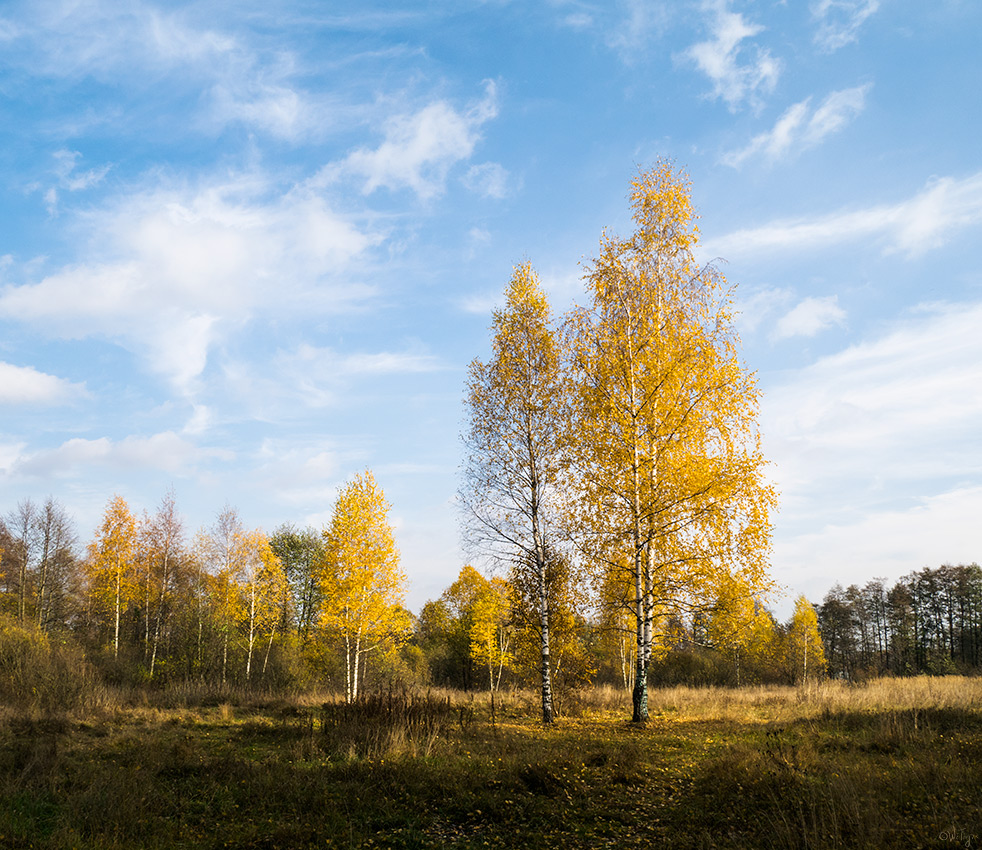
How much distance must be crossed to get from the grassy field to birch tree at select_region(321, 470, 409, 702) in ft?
36.1

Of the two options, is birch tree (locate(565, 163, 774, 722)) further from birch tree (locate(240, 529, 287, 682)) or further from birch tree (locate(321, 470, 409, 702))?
birch tree (locate(240, 529, 287, 682))

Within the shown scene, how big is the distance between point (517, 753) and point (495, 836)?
3399mm

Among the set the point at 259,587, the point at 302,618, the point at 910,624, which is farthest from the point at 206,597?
the point at 910,624

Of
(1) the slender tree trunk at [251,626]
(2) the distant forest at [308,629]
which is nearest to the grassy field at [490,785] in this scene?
(2) the distant forest at [308,629]

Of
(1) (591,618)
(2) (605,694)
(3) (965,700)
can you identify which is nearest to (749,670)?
(2) (605,694)

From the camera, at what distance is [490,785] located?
790 centimetres

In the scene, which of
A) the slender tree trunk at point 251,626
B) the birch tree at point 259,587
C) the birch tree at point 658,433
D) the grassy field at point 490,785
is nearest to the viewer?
the grassy field at point 490,785

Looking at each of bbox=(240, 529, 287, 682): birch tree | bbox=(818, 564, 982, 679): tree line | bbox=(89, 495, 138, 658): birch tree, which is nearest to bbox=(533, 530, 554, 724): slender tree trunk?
bbox=(240, 529, 287, 682): birch tree

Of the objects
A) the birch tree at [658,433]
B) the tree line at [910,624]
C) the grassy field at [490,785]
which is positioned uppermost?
the birch tree at [658,433]

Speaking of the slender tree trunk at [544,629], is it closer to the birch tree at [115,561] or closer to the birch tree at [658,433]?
the birch tree at [658,433]

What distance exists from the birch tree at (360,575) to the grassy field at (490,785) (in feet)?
36.1

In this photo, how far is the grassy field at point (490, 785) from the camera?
20.6ft

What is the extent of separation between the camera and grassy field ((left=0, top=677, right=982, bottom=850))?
20.6ft

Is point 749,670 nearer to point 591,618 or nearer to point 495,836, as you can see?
point 591,618
